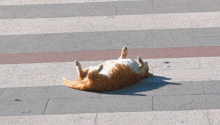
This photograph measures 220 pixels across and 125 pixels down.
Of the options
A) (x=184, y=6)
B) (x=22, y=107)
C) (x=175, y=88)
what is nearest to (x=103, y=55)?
(x=175, y=88)

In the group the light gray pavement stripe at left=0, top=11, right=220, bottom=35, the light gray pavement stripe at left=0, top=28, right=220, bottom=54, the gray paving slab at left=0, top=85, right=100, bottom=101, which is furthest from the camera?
the light gray pavement stripe at left=0, top=11, right=220, bottom=35

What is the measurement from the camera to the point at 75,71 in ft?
26.2

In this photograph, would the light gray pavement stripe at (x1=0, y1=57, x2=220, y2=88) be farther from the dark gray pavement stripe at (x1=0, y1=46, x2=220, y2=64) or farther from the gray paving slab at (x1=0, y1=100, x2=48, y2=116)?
the gray paving slab at (x1=0, y1=100, x2=48, y2=116)

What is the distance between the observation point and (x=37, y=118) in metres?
6.44

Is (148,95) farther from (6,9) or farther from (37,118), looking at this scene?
(6,9)

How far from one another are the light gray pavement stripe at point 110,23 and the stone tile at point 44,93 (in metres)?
2.89

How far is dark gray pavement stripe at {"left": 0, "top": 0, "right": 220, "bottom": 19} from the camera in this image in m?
11.0

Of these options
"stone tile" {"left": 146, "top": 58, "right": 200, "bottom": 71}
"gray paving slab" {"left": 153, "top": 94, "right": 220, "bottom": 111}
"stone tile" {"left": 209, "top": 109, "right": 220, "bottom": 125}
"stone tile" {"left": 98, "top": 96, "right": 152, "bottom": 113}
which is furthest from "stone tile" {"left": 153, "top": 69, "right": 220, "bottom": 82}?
"stone tile" {"left": 209, "top": 109, "right": 220, "bottom": 125}

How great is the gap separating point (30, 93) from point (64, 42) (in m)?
2.40

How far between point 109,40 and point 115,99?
8.95 feet

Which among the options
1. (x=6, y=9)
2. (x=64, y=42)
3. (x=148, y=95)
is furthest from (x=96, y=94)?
(x=6, y=9)

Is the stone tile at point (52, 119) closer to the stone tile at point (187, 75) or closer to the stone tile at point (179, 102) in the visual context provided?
the stone tile at point (179, 102)

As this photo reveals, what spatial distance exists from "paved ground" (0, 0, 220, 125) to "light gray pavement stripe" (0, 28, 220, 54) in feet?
0.07

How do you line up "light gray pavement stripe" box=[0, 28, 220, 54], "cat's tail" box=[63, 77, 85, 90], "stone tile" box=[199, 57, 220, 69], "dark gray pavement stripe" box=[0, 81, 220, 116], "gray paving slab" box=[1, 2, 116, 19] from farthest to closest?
"gray paving slab" box=[1, 2, 116, 19] → "light gray pavement stripe" box=[0, 28, 220, 54] → "stone tile" box=[199, 57, 220, 69] → "cat's tail" box=[63, 77, 85, 90] → "dark gray pavement stripe" box=[0, 81, 220, 116]
